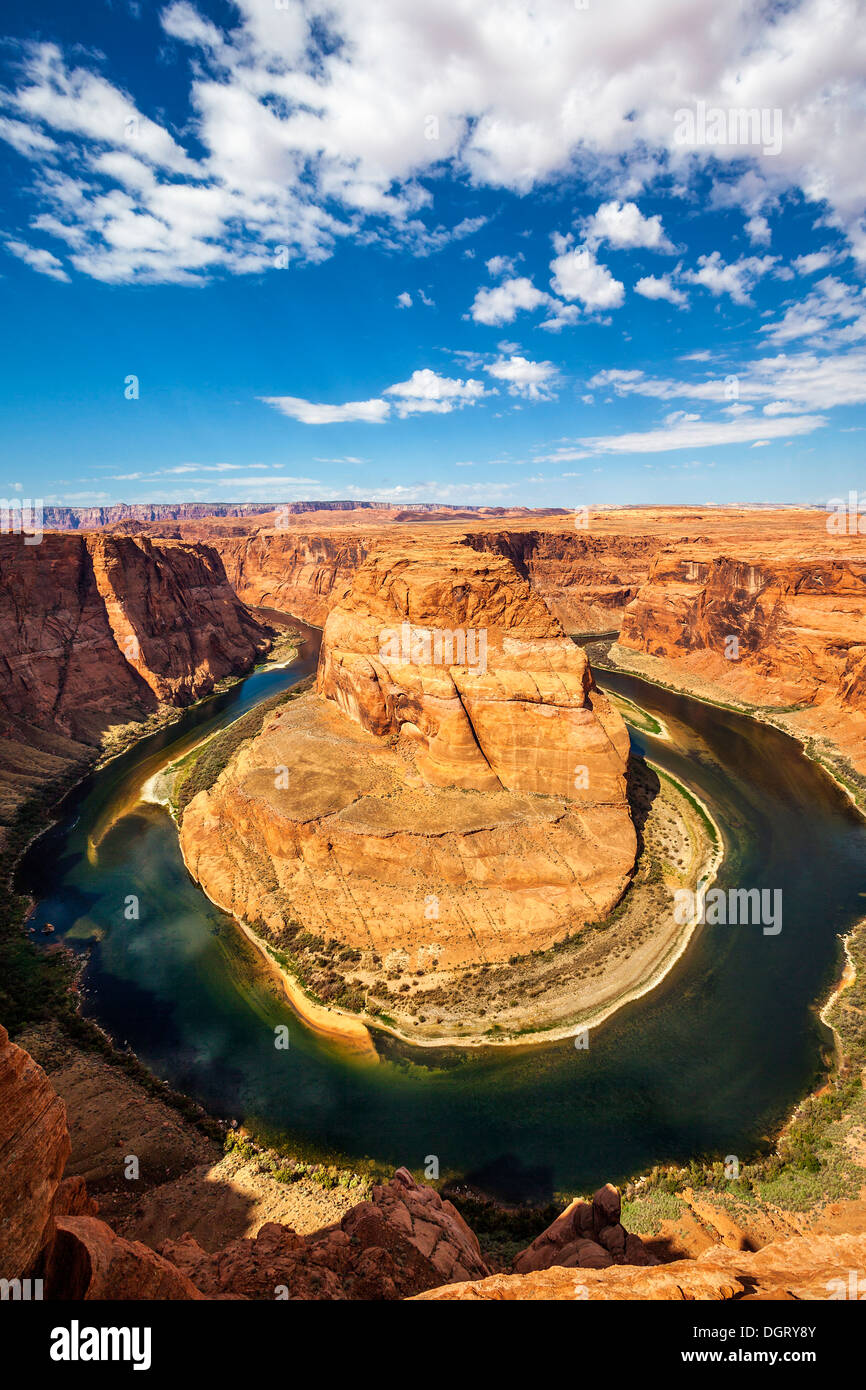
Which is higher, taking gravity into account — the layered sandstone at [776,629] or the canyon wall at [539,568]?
the canyon wall at [539,568]

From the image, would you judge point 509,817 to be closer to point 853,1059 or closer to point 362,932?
point 362,932

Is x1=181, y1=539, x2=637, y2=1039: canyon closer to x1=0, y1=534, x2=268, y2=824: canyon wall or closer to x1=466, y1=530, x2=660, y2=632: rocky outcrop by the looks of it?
x1=0, y1=534, x2=268, y2=824: canyon wall

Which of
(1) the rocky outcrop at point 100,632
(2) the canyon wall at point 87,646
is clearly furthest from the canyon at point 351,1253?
(1) the rocky outcrop at point 100,632

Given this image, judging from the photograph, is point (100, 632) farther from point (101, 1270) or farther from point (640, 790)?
point (101, 1270)

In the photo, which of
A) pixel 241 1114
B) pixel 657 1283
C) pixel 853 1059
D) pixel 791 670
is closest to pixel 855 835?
pixel 853 1059

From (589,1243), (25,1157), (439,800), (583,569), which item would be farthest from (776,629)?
(25,1157)

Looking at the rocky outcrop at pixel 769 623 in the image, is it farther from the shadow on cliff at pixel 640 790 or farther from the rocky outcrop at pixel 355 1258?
the rocky outcrop at pixel 355 1258
